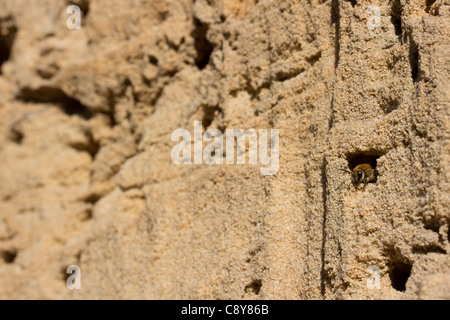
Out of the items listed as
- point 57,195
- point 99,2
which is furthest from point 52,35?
point 57,195

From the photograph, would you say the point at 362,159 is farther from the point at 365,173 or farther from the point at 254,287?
the point at 254,287

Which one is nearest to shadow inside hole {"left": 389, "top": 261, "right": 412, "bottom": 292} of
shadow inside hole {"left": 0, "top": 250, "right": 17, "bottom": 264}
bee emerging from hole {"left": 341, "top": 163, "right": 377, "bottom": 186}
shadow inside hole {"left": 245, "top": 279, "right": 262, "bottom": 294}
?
bee emerging from hole {"left": 341, "top": 163, "right": 377, "bottom": 186}

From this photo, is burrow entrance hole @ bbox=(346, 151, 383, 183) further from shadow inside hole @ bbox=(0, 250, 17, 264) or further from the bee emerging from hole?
shadow inside hole @ bbox=(0, 250, 17, 264)

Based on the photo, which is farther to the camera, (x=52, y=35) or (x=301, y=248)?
(x=52, y=35)

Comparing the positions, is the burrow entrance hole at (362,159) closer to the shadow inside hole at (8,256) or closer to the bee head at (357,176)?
the bee head at (357,176)

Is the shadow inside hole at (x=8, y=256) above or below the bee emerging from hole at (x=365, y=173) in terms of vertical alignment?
below

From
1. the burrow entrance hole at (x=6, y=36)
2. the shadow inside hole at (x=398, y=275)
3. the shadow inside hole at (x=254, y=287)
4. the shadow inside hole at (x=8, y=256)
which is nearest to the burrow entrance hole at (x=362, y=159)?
the shadow inside hole at (x=398, y=275)
